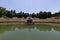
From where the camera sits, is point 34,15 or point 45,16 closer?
point 45,16

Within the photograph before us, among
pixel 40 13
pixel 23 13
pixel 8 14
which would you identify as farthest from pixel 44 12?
pixel 8 14

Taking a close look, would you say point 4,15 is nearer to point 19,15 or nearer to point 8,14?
point 8,14

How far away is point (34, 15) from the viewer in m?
39.8

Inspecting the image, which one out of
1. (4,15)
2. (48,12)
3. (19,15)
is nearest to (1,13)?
(4,15)

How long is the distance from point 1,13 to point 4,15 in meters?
1.10

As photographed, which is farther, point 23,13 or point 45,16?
point 23,13

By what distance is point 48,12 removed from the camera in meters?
37.8

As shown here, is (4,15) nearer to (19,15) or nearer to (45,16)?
(19,15)

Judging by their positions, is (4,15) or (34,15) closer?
(4,15)

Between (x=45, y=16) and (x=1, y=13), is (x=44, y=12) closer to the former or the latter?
(x=45, y=16)

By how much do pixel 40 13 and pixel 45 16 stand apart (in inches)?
74.0

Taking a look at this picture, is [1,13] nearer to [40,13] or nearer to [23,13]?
[23,13]

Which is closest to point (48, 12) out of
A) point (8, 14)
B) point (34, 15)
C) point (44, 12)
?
point (44, 12)

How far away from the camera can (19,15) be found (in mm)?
38719
